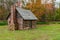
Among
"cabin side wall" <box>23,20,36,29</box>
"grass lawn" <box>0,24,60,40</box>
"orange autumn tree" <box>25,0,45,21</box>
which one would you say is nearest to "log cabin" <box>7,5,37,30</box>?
"cabin side wall" <box>23,20,36,29</box>

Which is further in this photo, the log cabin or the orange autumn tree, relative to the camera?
the orange autumn tree

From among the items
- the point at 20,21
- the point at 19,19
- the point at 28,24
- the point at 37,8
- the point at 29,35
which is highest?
the point at 37,8

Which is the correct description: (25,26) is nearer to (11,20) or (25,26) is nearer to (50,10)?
(11,20)

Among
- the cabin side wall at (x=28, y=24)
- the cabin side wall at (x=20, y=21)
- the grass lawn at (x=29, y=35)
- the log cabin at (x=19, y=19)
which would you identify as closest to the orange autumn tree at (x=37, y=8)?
the cabin side wall at (x=28, y=24)

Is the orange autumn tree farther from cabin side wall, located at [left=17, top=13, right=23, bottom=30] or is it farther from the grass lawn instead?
the grass lawn

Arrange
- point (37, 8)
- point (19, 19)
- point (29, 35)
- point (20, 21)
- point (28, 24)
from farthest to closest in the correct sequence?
point (37, 8), point (28, 24), point (19, 19), point (20, 21), point (29, 35)

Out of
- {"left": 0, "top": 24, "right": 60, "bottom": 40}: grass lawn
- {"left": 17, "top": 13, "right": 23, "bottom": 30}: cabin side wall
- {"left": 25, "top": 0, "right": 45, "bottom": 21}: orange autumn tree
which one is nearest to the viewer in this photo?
{"left": 0, "top": 24, "right": 60, "bottom": 40}: grass lawn

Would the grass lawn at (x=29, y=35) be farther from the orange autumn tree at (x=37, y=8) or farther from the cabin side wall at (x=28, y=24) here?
the orange autumn tree at (x=37, y=8)

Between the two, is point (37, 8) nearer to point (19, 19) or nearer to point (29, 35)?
point (19, 19)

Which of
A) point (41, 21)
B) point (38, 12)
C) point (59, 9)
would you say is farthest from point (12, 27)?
point (59, 9)

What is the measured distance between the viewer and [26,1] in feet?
228

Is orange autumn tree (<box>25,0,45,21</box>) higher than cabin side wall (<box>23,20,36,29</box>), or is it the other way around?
orange autumn tree (<box>25,0,45,21</box>)

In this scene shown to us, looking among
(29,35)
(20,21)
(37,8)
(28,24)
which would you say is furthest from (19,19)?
(37,8)

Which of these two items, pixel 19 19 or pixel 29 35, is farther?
pixel 19 19
